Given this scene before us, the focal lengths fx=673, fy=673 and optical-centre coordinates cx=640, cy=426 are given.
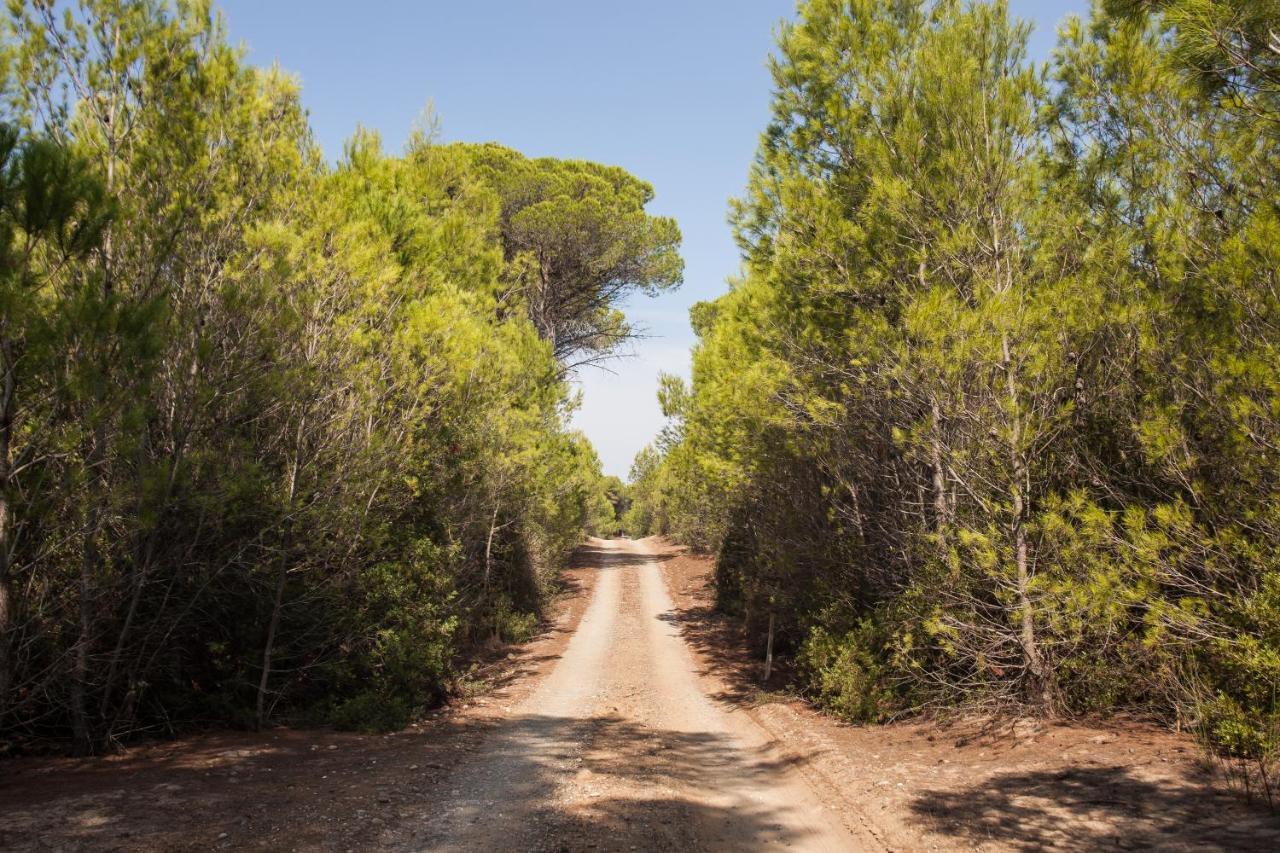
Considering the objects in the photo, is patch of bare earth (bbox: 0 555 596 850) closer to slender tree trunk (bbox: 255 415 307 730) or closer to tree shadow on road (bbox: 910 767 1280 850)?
slender tree trunk (bbox: 255 415 307 730)

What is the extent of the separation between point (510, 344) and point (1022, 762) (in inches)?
552

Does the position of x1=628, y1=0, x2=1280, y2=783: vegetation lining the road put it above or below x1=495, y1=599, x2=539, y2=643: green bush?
above

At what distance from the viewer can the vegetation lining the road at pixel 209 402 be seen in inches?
256

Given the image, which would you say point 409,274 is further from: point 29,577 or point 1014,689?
point 1014,689

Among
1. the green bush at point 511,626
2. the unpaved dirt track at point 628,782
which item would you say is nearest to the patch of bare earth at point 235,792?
the unpaved dirt track at point 628,782

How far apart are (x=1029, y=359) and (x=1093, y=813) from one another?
5029 mm

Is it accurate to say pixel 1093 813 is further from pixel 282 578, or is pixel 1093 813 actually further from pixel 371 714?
pixel 282 578

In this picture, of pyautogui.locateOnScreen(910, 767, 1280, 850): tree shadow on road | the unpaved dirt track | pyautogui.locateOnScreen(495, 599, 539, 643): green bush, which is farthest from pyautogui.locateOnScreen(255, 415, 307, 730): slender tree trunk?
pyautogui.locateOnScreen(495, 599, 539, 643): green bush

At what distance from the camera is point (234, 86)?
8906mm

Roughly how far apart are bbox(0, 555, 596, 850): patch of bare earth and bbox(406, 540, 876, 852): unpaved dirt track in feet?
2.07

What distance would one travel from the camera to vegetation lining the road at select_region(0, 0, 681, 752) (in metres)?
6.50

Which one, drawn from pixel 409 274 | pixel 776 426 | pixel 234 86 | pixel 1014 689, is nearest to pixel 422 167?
pixel 409 274

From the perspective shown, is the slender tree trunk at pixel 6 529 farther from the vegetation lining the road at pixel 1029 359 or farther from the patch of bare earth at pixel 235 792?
the vegetation lining the road at pixel 1029 359

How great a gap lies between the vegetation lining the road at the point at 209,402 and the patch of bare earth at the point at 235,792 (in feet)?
2.28
